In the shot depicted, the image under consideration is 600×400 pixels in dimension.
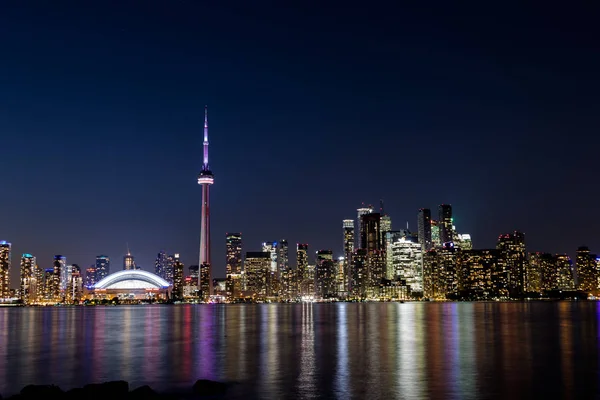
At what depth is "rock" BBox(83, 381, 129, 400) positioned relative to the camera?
95.7 ft

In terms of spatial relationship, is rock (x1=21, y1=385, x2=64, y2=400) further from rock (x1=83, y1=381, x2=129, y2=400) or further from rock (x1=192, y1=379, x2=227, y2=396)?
rock (x1=192, y1=379, x2=227, y2=396)

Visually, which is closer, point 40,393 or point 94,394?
point 94,394

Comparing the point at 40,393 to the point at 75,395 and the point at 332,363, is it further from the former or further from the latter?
the point at 332,363

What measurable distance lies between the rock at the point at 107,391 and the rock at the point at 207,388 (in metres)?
4.88

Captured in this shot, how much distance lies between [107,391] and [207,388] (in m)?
6.33

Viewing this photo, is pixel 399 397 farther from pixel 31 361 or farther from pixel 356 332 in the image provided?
pixel 356 332

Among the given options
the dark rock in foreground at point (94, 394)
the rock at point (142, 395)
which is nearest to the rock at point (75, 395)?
the dark rock in foreground at point (94, 394)

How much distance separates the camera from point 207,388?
34438 millimetres

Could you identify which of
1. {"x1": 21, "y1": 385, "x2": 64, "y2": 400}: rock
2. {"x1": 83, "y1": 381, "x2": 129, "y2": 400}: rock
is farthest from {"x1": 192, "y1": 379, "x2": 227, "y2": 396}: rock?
{"x1": 21, "y1": 385, "x2": 64, "y2": 400}: rock

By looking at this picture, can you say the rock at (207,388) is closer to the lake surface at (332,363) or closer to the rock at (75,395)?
the lake surface at (332,363)

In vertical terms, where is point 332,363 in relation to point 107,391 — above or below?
below

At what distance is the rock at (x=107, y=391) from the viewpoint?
29.2 metres

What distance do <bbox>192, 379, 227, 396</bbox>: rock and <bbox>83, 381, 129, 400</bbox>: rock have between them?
16.0 ft

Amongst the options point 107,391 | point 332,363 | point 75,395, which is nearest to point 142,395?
point 107,391
